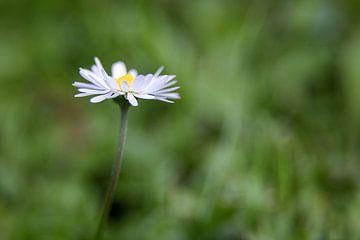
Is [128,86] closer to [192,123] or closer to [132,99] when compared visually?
[132,99]

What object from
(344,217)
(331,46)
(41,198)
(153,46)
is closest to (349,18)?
(331,46)

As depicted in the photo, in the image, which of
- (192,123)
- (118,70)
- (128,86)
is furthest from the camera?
(192,123)

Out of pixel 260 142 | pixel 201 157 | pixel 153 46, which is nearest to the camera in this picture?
pixel 260 142

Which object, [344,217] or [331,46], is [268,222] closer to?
[344,217]

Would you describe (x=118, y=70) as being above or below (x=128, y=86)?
above

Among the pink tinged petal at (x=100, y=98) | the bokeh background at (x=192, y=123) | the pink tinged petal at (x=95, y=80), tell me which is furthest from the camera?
the bokeh background at (x=192, y=123)

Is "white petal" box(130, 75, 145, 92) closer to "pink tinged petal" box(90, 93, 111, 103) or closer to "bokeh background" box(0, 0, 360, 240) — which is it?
"pink tinged petal" box(90, 93, 111, 103)

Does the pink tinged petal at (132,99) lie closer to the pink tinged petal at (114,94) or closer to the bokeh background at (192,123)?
the pink tinged petal at (114,94)

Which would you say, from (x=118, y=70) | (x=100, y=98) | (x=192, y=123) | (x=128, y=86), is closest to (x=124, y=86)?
(x=128, y=86)

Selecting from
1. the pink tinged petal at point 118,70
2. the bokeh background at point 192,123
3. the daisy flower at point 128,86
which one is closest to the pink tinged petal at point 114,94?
the daisy flower at point 128,86
